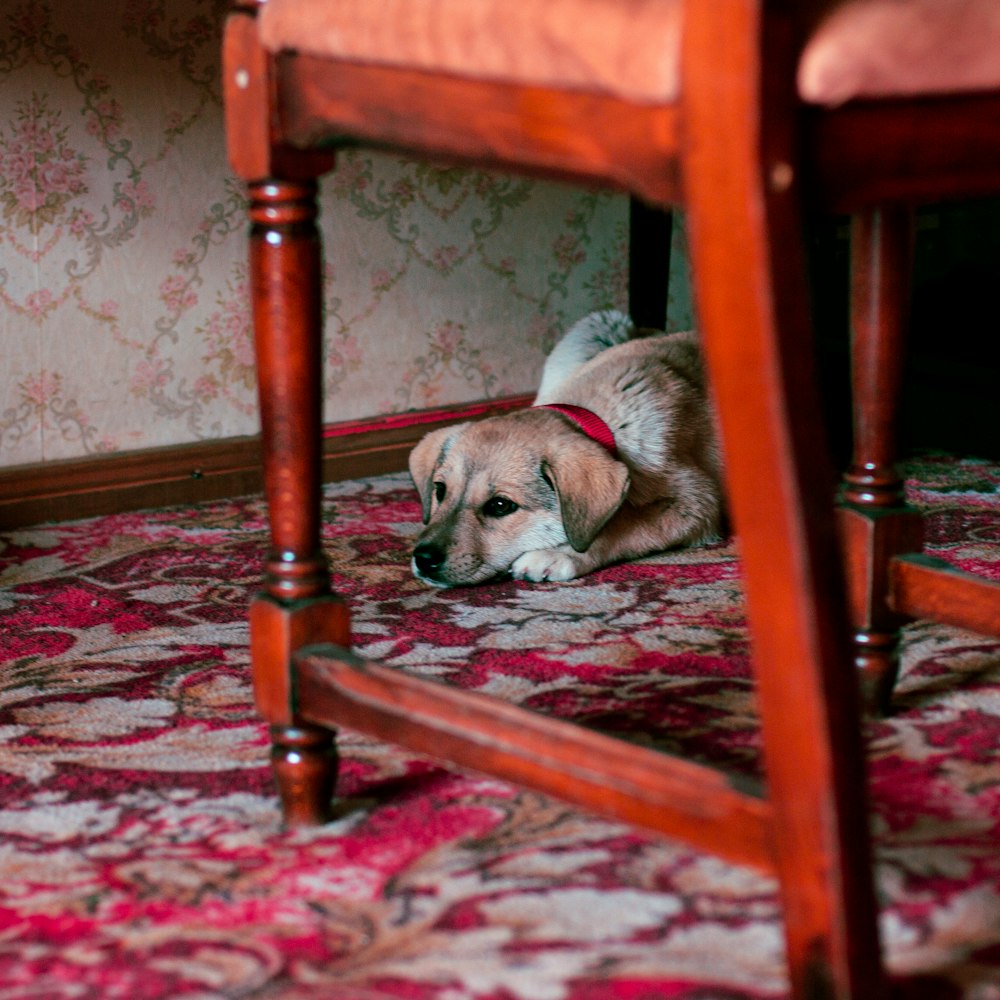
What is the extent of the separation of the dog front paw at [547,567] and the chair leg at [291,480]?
2.64 ft

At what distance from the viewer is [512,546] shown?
189 cm

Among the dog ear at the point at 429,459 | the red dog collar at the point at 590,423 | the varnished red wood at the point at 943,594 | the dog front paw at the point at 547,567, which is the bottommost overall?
the dog front paw at the point at 547,567

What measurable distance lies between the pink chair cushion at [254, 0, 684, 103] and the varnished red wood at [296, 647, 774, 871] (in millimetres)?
363

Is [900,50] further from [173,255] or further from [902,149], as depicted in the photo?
[173,255]

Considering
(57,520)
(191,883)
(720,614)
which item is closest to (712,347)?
(191,883)

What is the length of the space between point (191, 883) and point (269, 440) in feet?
1.02

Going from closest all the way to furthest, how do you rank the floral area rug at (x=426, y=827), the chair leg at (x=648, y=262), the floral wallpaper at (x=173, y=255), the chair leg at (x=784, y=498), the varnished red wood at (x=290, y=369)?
the chair leg at (x=784, y=498) → the floral area rug at (x=426, y=827) → the varnished red wood at (x=290, y=369) → the floral wallpaper at (x=173, y=255) → the chair leg at (x=648, y=262)

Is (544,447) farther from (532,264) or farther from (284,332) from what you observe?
(284,332)

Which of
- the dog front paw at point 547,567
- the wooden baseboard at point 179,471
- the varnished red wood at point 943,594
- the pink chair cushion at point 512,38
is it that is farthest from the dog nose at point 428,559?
the pink chair cushion at point 512,38

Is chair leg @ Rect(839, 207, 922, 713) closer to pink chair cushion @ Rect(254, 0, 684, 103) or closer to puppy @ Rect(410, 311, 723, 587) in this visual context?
pink chair cushion @ Rect(254, 0, 684, 103)

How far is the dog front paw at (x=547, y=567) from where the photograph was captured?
1840 mm

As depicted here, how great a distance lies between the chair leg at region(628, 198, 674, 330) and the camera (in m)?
2.37

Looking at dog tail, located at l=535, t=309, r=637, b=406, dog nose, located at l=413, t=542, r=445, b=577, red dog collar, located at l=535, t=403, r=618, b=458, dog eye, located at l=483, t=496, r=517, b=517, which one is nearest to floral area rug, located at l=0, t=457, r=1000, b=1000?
dog nose, located at l=413, t=542, r=445, b=577

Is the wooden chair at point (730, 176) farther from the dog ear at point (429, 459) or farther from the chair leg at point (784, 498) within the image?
the dog ear at point (429, 459)
